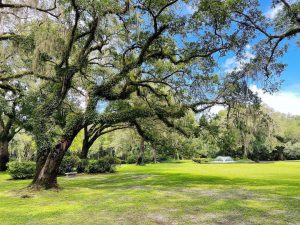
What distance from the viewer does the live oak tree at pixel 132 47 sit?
1084 centimetres

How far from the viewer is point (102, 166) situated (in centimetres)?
2452

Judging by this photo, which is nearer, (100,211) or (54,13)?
(100,211)

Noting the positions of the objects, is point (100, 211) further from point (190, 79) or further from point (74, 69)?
point (190, 79)

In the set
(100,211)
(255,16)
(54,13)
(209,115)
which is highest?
(54,13)

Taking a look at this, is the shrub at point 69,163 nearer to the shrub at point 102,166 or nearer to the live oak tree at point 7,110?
the shrub at point 102,166

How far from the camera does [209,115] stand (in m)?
15.0

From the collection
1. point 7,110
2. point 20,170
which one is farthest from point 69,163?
point 7,110

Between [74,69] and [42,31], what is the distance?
187 centimetres

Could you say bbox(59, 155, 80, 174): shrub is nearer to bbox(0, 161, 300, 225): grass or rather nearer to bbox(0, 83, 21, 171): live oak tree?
bbox(0, 83, 21, 171): live oak tree

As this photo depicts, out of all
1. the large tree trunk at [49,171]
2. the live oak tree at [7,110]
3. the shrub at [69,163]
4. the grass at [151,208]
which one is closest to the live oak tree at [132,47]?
the large tree trunk at [49,171]

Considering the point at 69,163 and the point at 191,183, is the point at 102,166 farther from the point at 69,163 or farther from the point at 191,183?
the point at 191,183

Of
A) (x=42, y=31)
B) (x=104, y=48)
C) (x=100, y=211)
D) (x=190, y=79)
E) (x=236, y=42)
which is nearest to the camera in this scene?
(x=100, y=211)


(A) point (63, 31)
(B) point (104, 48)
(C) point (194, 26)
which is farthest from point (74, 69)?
(C) point (194, 26)

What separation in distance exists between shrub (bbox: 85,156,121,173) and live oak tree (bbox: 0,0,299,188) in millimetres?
9954
